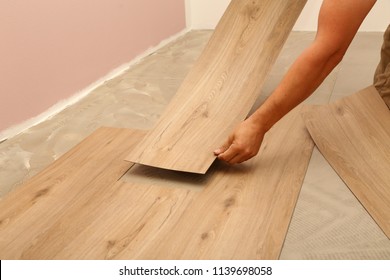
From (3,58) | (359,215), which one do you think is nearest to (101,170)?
(3,58)

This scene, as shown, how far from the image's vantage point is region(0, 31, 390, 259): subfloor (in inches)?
51.4

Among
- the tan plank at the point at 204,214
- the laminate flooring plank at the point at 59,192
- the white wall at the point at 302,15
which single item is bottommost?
the white wall at the point at 302,15

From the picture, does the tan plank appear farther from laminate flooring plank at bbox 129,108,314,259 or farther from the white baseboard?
the white baseboard

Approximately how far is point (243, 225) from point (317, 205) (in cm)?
27

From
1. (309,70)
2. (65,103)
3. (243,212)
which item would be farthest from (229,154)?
(65,103)

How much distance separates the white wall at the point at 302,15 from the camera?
3559mm

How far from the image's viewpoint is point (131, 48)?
10.3 ft

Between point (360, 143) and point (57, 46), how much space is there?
5.19 feet

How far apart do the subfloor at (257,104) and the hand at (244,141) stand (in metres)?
0.23

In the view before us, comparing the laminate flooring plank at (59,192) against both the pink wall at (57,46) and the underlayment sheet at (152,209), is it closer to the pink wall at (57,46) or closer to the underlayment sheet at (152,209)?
the underlayment sheet at (152,209)

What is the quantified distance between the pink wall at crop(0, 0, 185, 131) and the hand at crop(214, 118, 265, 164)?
3.64 ft

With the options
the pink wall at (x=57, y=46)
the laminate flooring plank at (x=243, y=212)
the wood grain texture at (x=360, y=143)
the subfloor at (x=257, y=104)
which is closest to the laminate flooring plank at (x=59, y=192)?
the subfloor at (x=257, y=104)

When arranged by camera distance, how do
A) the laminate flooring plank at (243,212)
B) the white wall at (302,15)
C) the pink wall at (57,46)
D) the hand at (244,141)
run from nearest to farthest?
the laminate flooring plank at (243,212), the hand at (244,141), the pink wall at (57,46), the white wall at (302,15)

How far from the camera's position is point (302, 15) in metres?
3.77
